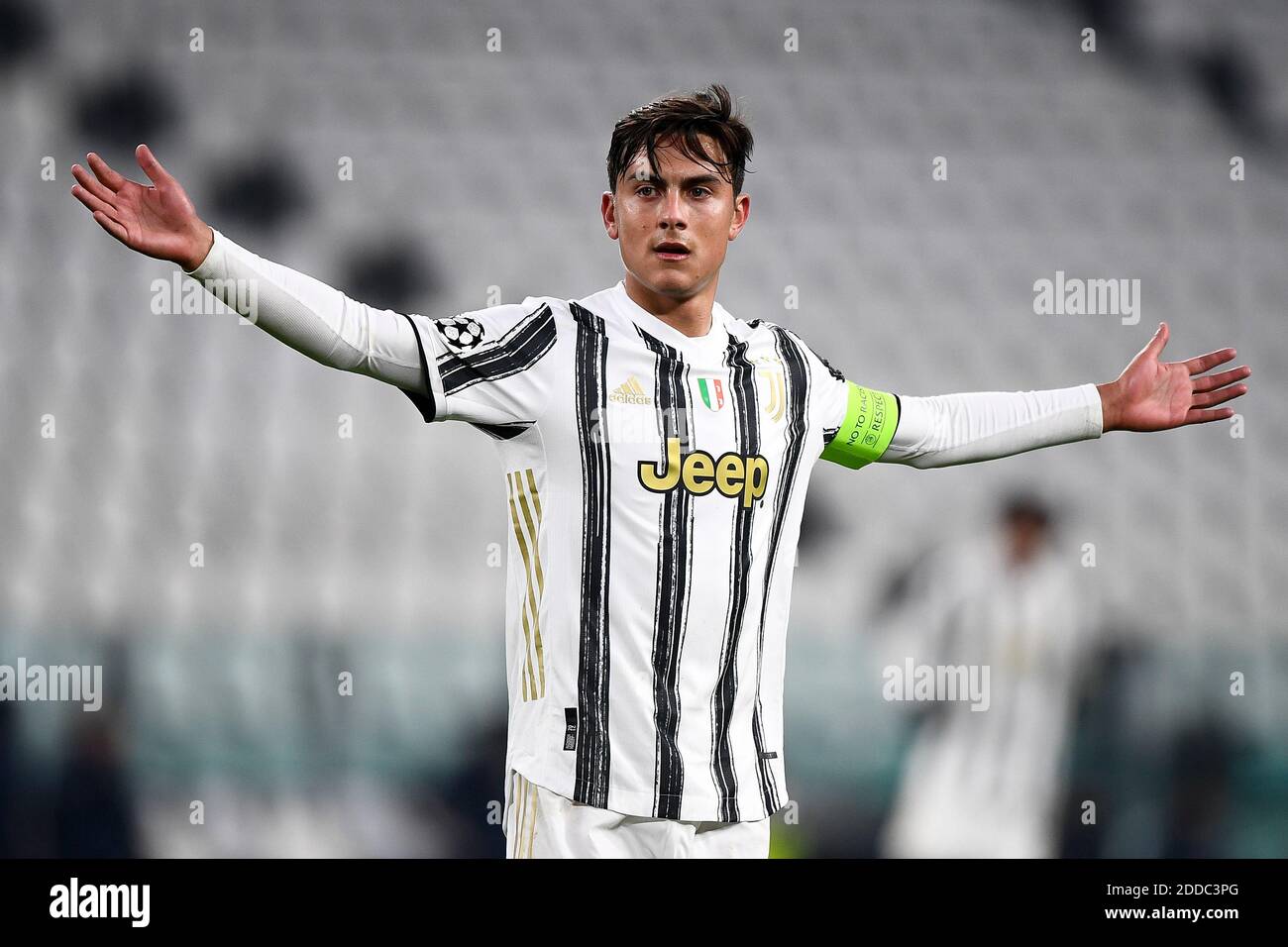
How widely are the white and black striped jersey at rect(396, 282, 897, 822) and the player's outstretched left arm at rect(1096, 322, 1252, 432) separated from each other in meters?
0.86

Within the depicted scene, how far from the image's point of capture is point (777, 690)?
219 cm

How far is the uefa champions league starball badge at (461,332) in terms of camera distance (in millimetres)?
1959

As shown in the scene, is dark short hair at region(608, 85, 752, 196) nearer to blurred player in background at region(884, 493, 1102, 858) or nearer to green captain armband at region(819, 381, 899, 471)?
green captain armband at region(819, 381, 899, 471)

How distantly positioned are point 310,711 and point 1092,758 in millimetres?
2705

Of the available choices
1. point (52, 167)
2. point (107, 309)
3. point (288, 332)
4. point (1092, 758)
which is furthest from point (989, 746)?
point (52, 167)

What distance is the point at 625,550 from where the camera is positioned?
196 centimetres

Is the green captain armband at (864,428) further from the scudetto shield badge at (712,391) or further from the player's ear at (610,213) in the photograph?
the player's ear at (610,213)

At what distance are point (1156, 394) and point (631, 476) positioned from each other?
1.24m

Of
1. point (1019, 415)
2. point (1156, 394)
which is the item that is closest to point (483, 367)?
point (1019, 415)

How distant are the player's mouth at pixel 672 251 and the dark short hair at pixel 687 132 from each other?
0.47ft

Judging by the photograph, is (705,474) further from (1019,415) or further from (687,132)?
(1019,415)

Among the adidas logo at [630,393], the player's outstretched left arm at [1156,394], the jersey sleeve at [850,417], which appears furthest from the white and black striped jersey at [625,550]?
the player's outstretched left arm at [1156,394]
